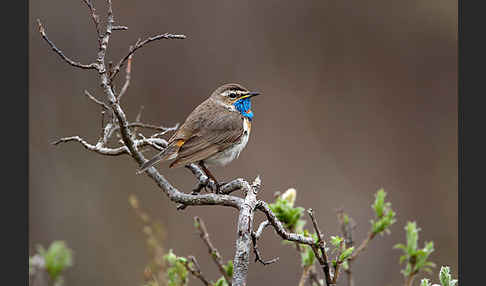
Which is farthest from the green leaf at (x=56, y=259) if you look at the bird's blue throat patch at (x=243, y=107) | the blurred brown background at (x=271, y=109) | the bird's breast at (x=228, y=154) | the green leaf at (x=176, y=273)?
the blurred brown background at (x=271, y=109)

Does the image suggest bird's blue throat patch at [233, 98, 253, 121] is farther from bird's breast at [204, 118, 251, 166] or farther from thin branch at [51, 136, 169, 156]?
thin branch at [51, 136, 169, 156]

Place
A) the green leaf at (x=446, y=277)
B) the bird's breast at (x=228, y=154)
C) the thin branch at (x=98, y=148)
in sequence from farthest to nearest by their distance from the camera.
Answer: the bird's breast at (x=228, y=154) < the thin branch at (x=98, y=148) < the green leaf at (x=446, y=277)

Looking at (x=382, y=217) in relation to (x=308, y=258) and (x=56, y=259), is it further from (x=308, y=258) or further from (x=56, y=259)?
(x=56, y=259)

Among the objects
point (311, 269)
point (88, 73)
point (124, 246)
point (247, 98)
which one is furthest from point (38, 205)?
point (311, 269)

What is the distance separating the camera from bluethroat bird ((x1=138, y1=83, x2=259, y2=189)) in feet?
17.3

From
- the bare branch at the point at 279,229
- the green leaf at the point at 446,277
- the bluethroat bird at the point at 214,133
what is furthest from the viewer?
the bluethroat bird at the point at 214,133

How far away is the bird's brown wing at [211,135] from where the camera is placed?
5262 millimetres

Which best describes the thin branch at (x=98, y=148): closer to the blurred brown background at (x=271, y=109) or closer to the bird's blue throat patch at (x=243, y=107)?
the bird's blue throat patch at (x=243, y=107)

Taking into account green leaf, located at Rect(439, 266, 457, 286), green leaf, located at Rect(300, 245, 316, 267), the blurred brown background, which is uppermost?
the blurred brown background

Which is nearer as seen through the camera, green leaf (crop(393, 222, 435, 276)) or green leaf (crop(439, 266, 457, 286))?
green leaf (crop(439, 266, 457, 286))

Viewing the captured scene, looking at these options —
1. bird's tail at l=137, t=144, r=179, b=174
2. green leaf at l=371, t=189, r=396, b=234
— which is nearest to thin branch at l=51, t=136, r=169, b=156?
bird's tail at l=137, t=144, r=179, b=174

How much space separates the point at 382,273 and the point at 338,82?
137 inches

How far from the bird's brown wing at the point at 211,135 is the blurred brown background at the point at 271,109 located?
415 centimetres

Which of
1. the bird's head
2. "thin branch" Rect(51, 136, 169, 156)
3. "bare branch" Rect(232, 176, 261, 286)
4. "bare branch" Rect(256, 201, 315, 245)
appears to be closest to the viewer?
"bare branch" Rect(232, 176, 261, 286)
